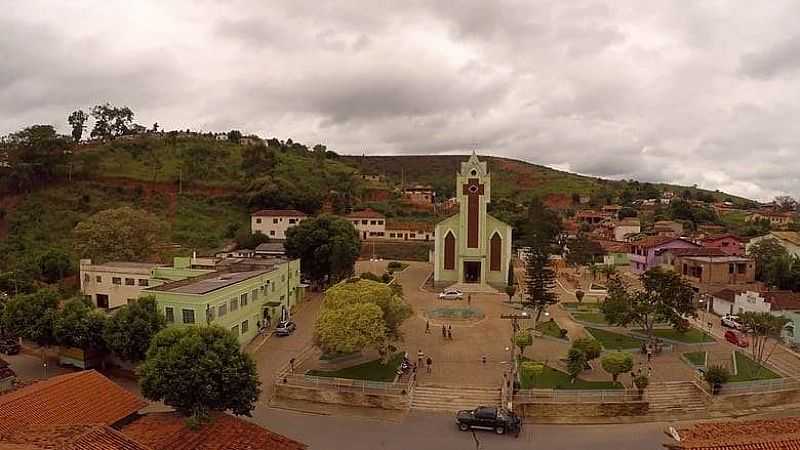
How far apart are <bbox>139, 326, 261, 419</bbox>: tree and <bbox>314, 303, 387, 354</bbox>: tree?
15.2 feet

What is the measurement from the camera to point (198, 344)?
18.0 m

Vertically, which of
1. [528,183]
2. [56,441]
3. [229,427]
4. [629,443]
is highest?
[528,183]

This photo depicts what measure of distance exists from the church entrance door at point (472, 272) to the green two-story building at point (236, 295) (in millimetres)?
14154

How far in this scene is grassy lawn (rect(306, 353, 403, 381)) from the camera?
2339 centimetres

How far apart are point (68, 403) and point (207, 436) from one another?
4.19 meters

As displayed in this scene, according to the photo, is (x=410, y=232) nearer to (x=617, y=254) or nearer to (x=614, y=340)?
(x=617, y=254)

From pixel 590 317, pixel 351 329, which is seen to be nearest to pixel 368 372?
pixel 351 329

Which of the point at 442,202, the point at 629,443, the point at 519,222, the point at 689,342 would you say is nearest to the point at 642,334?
the point at 689,342

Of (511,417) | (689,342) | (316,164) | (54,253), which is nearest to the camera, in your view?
(511,417)

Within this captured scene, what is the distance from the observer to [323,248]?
136ft

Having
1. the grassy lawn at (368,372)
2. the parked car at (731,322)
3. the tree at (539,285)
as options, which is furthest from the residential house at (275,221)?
the parked car at (731,322)

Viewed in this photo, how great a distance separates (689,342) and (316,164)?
7316cm

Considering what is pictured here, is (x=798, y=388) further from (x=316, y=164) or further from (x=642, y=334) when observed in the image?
(x=316, y=164)

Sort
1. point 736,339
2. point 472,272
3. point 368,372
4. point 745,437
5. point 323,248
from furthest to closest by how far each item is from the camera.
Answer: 1. point 472,272
2. point 323,248
3. point 736,339
4. point 368,372
5. point 745,437
